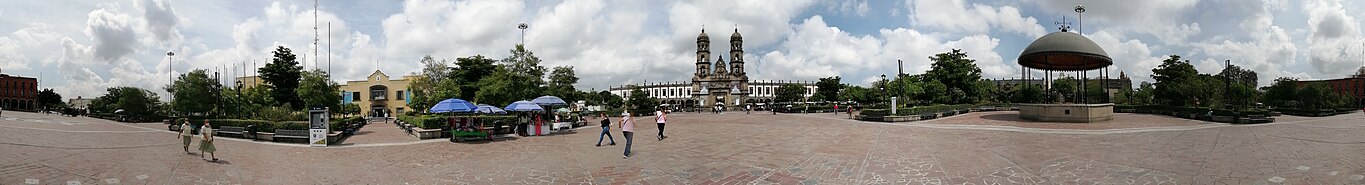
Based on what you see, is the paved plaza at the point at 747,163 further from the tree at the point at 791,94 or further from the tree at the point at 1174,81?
the tree at the point at 791,94

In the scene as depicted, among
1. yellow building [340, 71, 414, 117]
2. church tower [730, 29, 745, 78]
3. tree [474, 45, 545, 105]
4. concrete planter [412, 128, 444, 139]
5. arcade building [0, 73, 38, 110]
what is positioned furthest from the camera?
church tower [730, 29, 745, 78]

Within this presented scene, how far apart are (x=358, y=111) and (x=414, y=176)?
51.0 m

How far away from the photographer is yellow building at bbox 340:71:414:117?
182ft

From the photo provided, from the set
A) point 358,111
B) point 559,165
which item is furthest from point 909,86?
point 358,111

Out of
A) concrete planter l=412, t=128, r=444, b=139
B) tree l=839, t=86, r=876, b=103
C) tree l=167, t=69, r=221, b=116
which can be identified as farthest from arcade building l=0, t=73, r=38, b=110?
tree l=839, t=86, r=876, b=103

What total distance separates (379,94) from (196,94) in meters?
23.1

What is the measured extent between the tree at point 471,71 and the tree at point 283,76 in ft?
29.7

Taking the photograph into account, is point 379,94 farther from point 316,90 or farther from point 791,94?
point 791,94

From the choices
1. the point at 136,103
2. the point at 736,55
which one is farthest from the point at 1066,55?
the point at 736,55

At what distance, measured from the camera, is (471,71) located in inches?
1564

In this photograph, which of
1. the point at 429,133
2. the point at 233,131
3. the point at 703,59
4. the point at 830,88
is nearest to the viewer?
the point at 429,133

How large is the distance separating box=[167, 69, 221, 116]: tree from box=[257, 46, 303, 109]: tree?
10.0 ft

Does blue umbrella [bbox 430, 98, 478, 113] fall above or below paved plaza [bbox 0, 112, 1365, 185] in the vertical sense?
above

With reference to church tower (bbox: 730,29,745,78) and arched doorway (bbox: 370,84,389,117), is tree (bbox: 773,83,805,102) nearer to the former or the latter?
church tower (bbox: 730,29,745,78)
